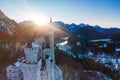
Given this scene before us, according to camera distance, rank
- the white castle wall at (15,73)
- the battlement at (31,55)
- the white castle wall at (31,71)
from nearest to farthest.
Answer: the white castle wall at (31,71) → the battlement at (31,55) → the white castle wall at (15,73)

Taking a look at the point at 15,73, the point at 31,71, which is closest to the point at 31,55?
the point at 31,71

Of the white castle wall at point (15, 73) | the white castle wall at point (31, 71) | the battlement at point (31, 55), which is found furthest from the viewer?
the white castle wall at point (15, 73)

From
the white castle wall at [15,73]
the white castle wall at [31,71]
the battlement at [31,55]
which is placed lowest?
the white castle wall at [15,73]

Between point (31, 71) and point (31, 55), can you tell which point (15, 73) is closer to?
point (31, 55)

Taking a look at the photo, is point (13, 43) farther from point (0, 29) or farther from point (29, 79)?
point (29, 79)

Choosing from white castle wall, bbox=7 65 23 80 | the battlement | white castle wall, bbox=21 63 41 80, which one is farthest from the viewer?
white castle wall, bbox=7 65 23 80

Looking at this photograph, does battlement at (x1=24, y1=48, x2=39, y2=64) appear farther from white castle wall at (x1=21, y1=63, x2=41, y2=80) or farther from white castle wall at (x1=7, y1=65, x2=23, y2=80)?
white castle wall at (x1=7, y1=65, x2=23, y2=80)

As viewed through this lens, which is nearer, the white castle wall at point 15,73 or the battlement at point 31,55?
the battlement at point 31,55

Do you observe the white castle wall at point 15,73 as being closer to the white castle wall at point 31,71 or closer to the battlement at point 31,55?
the battlement at point 31,55

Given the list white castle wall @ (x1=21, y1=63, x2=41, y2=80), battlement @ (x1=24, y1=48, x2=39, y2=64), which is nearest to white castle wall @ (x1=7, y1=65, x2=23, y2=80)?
battlement @ (x1=24, y1=48, x2=39, y2=64)

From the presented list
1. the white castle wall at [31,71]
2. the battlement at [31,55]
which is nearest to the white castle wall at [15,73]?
the battlement at [31,55]

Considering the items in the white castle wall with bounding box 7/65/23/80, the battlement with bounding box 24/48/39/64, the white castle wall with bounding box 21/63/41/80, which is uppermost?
the battlement with bounding box 24/48/39/64

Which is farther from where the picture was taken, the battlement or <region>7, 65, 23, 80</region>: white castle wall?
<region>7, 65, 23, 80</region>: white castle wall
